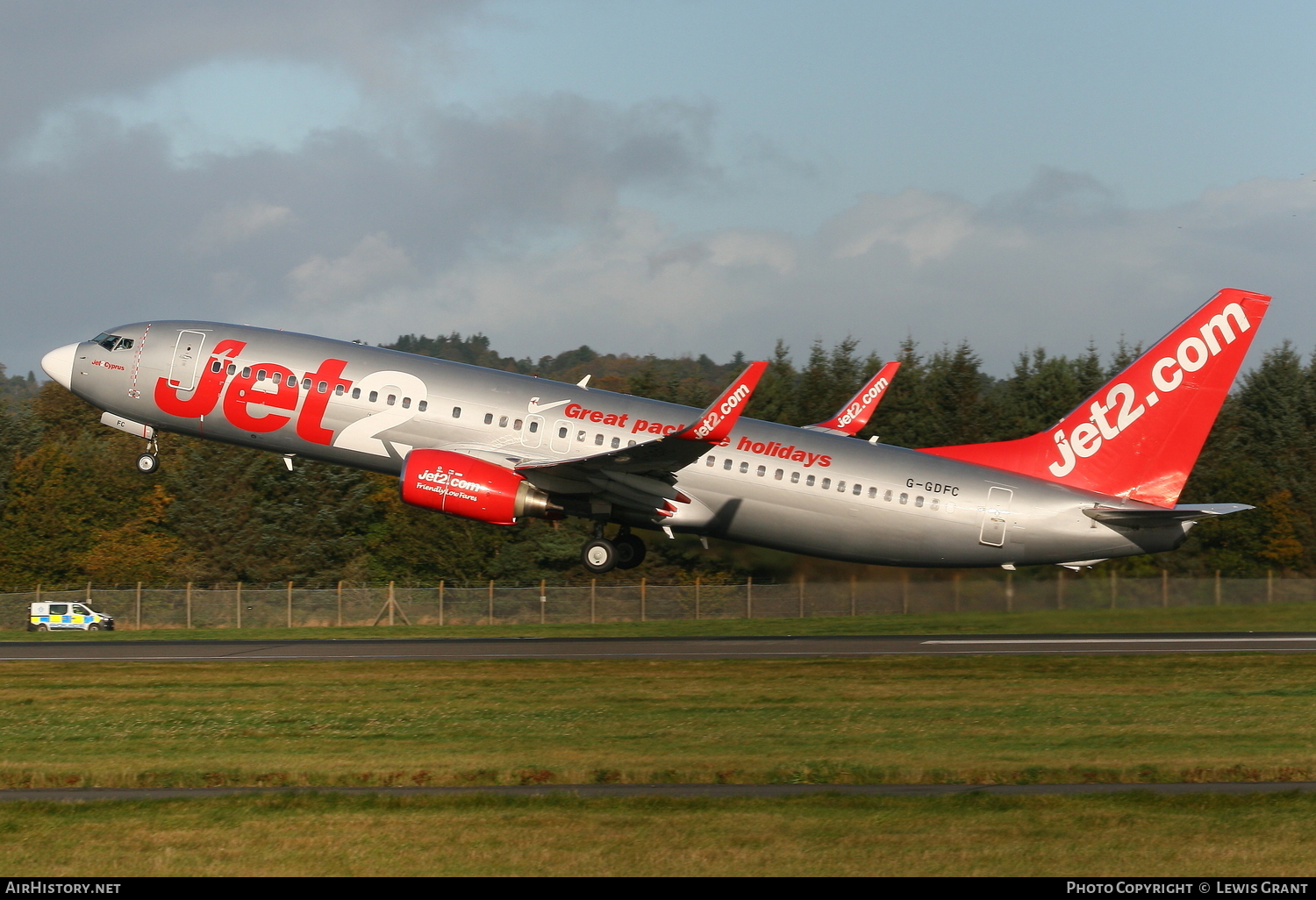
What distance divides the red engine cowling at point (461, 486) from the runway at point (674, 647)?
371 cm

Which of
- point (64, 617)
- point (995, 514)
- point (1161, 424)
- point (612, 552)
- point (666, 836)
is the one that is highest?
point (1161, 424)

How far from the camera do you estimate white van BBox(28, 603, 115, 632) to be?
182 ft

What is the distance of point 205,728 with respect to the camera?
23.1 meters

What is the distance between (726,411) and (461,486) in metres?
7.13

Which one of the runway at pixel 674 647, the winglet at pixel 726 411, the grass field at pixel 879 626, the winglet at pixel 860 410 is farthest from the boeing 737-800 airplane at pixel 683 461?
the winglet at pixel 860 410

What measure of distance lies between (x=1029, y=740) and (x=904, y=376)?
203ft

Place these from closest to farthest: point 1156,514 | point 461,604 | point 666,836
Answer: point 666,836, point 1156,514, point 461,604

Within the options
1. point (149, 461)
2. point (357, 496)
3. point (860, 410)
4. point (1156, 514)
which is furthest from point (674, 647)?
point (357, 496)

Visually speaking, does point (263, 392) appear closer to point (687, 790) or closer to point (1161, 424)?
point (687, 790)

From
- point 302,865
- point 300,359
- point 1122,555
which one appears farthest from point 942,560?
point 302,865

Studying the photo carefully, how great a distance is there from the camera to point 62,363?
3709cm

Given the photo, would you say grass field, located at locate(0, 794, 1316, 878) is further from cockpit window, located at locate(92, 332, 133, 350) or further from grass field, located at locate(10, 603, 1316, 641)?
cockpit window, located at locate(92, 332, 133, 350)

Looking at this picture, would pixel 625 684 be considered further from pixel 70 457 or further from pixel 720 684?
pixel 70 457

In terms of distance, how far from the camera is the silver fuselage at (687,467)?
112ft
